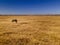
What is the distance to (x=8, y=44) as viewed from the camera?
13.0 metres

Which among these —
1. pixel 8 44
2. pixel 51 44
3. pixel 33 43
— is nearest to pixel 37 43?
pixel 33 43

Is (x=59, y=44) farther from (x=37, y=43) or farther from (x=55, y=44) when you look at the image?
(x=37, y=43)

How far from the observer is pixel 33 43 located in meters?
14.0

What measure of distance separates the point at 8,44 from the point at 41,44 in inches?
119

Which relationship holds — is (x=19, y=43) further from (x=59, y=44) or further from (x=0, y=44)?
(x=59, y=44)

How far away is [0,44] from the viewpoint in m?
13.4

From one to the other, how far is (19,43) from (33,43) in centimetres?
144

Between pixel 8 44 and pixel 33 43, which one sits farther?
pixel 33 43

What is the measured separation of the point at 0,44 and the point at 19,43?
1.74 meters

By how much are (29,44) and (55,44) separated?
96.0 inches

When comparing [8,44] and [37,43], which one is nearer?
[8,44]

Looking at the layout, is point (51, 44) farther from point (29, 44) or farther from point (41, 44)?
point (29, 44)

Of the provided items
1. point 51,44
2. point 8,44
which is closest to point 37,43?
point 51,44

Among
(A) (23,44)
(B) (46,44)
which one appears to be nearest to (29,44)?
(A) (23,44)
